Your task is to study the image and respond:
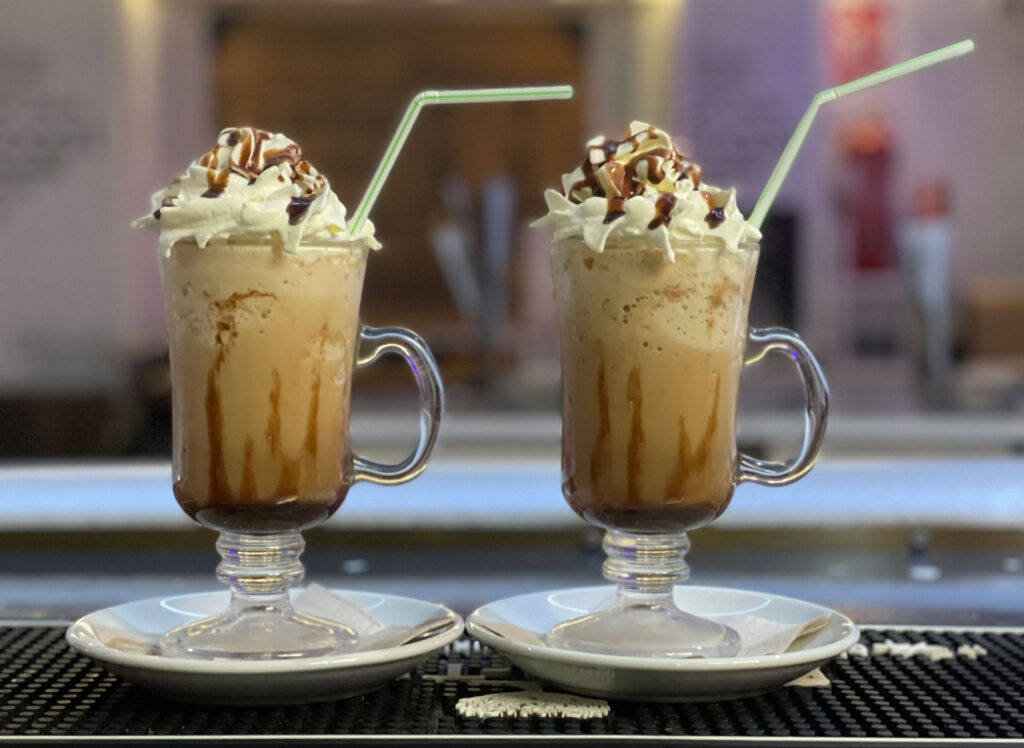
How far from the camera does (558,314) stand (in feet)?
3.56

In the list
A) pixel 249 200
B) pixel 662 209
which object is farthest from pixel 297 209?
pixel 662 209

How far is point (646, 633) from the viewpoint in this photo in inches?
38.8

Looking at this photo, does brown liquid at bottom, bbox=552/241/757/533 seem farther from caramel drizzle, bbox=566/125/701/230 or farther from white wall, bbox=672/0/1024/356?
white wall, bbox=672/0/1024/356

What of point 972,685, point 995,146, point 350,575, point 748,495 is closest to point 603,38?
point 995,146

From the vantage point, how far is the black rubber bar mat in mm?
760

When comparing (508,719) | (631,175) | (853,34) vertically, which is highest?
(853,34)

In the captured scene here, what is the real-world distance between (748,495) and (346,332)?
2.68 ft

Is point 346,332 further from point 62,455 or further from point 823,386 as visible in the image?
point 62,455

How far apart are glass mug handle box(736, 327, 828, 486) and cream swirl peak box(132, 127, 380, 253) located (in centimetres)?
33

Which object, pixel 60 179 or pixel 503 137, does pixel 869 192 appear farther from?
pixel 60 179

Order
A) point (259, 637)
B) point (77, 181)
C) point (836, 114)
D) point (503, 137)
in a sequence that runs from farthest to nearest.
A: point (503, 137) → point (836, 114) → point (77, 181) → point (259, 637)

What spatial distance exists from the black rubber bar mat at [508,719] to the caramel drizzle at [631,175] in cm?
35

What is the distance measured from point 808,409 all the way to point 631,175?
23 centimetres

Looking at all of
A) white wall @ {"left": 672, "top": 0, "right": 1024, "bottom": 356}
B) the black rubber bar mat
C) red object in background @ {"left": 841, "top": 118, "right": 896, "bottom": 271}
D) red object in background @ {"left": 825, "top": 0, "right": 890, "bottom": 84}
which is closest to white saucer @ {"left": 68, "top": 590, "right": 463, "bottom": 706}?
the black rubber bar mat
